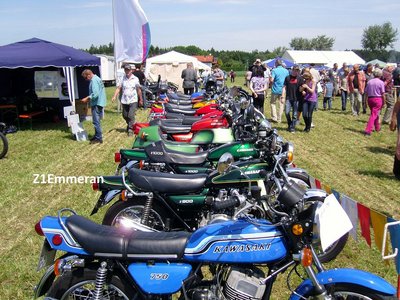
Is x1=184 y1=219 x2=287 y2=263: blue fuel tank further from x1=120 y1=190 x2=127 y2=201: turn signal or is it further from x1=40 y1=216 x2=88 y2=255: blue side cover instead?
x1=120 y1=190 x2=127 y2=201: turn signal

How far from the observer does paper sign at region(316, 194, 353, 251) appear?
7.32 ft

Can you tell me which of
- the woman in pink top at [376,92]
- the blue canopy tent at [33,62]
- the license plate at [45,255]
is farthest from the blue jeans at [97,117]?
the license plate at [45,255]

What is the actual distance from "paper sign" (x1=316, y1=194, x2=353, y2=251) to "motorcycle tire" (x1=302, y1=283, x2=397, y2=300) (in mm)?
322

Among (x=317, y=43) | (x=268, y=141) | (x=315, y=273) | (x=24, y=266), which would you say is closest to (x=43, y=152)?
(x=24, y=266)

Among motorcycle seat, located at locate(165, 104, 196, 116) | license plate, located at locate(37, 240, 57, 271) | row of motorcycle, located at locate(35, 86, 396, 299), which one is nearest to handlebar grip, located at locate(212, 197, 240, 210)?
row of motorcycle, located at locate(35, 86, 396, 299)

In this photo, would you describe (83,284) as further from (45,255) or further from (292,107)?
(292,107)

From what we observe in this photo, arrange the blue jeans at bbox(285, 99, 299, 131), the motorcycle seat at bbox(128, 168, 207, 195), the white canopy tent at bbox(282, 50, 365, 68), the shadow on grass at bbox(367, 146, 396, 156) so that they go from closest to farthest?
1. the motorcycle seat at bbox(128, 168, 207, 195)
2. the shadow on grass at bbox(367, 146, 396, 156)
3. the blue jeans at bbox(285, 99, 299, 131)
4. the white canopy tent at bbox(282, 50, 365, 68)

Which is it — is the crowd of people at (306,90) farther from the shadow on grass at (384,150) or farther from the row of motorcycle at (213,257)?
the row of motorcycle at (213,257)

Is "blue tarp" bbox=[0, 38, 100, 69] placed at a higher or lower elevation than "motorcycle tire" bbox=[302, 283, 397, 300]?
higher

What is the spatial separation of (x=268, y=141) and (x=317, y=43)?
10852 cm

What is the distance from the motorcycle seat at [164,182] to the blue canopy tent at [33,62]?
8.66m

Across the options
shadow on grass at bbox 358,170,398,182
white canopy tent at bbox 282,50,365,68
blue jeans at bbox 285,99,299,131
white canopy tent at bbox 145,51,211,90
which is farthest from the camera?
white canopy tent at bbox 282,50,365,68

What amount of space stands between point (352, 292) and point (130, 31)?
43.7ft

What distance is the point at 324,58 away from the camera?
41.9 meters
